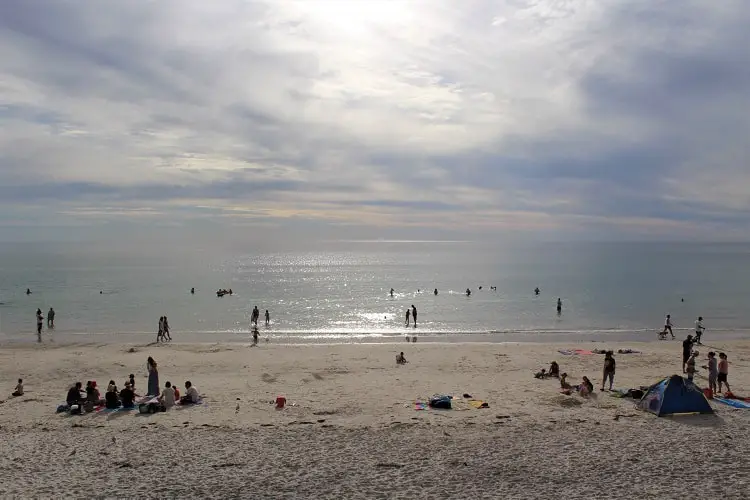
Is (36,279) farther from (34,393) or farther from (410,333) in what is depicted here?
(34,393)

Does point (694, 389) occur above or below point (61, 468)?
above

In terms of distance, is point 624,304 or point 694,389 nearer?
point 694,389

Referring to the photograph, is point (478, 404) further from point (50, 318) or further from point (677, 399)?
point (50, 318)

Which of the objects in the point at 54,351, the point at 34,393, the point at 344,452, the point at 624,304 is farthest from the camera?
the point at 624,304

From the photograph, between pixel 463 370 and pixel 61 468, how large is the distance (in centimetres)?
1544

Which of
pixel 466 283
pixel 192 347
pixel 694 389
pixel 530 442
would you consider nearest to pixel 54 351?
pixel 192 347

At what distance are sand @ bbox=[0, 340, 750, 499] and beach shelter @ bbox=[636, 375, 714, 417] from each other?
0.34 metres

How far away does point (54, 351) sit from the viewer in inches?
1129

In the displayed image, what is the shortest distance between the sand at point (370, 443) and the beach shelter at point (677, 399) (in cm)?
34

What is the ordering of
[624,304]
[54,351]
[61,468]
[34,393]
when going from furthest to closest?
[624,304], [54,351], [34,393], [61,468]

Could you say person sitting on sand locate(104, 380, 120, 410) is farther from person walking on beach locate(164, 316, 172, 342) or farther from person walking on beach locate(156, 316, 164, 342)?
person walking on beach locate(164, 316, 172, 342)

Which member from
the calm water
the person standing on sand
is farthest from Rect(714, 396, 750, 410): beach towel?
the calm water

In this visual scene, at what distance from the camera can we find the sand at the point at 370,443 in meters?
10.5

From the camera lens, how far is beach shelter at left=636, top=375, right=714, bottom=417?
14.8 meters
